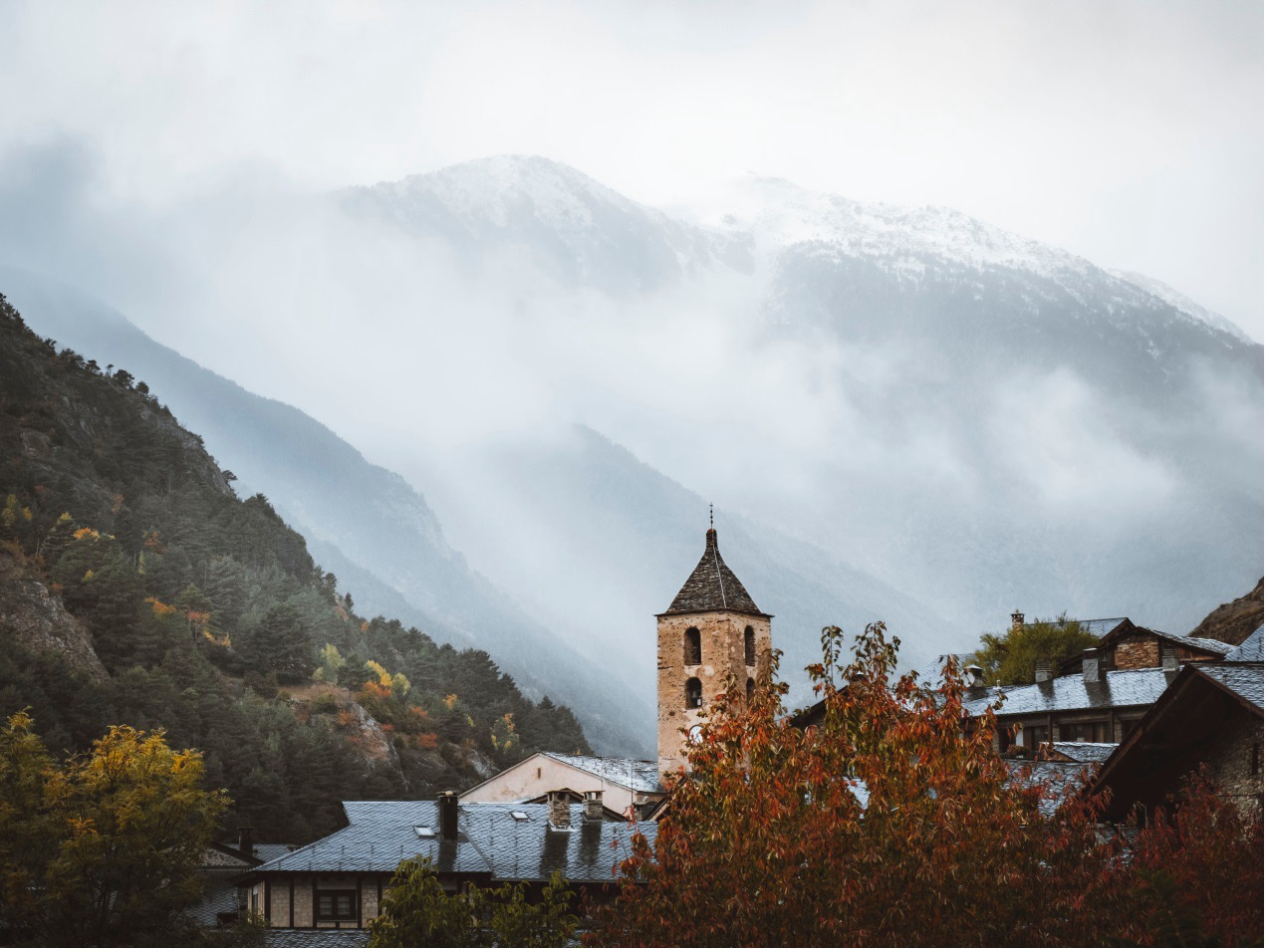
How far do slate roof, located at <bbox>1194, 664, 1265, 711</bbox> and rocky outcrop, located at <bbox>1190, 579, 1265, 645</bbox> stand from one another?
30.9 m

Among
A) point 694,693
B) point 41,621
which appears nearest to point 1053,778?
point 694,693

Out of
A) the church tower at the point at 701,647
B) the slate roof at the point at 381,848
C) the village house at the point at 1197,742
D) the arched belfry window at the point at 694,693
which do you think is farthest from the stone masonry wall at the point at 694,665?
the village house at the point at 1197,742

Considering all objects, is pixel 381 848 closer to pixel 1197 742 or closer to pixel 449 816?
pixel 449 816

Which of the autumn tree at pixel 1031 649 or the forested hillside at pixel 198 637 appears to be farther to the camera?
the autumn tree at pixel 1031 649

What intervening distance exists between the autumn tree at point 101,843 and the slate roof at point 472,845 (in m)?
1.75

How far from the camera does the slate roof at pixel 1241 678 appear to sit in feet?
37.9

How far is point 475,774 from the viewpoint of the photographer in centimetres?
6109

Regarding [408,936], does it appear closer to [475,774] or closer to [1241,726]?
[1241,726]

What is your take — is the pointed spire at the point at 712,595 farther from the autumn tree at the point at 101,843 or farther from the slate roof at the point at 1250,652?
the slate roof at the point at 1250,652

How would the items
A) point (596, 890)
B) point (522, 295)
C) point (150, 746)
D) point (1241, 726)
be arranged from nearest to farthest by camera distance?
1. point (1241, 726)
2. point (596, 890)
3. point (150, 746)
4. point (522, 295)

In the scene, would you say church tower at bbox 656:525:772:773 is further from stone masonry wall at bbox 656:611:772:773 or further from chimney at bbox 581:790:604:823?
chimney at bbox 581:790:604:823

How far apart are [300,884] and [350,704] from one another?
35.2 meters

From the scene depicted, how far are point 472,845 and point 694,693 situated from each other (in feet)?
23.0

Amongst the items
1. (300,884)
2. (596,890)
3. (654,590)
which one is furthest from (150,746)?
(654,590)
